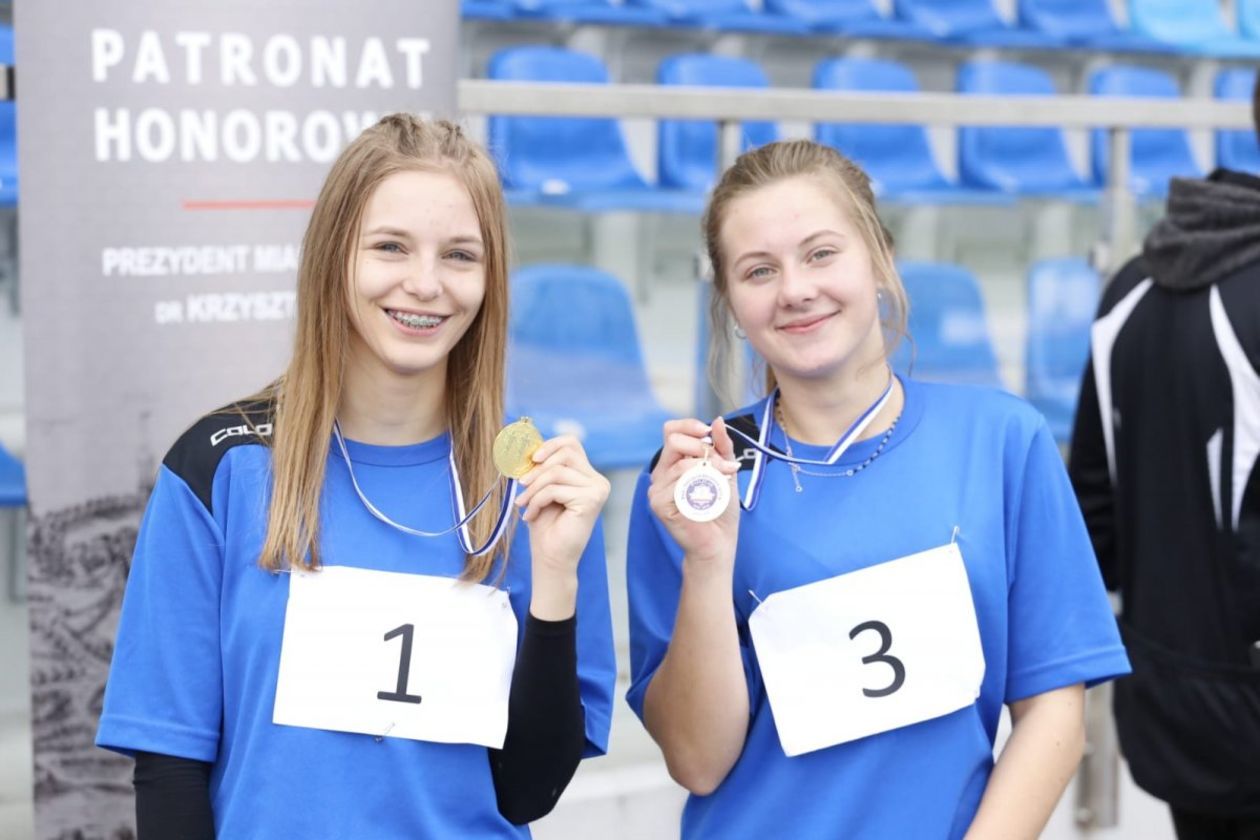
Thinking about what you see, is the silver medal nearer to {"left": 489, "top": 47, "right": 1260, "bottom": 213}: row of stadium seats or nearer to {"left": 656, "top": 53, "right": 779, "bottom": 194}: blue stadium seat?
{"left": 489, "top": 47, "right": 1260, "bottom": 213}: row of stadium seats

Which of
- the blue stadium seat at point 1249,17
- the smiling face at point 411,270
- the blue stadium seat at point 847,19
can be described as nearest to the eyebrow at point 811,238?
the smiling face at point 411,270

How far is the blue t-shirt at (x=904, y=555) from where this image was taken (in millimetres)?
1681

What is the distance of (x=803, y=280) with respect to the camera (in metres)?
1.71

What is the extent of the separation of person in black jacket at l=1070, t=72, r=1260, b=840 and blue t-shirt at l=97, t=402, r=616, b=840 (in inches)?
50.5

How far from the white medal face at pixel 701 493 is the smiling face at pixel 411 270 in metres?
0.30

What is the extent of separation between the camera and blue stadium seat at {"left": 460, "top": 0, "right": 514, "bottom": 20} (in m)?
6.12

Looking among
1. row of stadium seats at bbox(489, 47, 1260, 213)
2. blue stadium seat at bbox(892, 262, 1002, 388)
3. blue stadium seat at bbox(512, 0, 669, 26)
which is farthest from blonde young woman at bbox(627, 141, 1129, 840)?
blue stadium seat at bbox(512, 0, 669, 26)

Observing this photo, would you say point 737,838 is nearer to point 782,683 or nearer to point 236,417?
point 782,683

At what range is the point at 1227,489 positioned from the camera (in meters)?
2.34

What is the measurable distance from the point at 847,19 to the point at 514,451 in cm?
619

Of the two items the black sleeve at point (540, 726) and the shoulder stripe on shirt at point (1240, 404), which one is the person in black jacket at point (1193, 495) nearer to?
the shoulder stripe on shirt at point (1240, 404)

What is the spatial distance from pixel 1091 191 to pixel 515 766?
2785 mm

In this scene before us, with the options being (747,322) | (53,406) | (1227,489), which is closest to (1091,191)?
(1227,489)

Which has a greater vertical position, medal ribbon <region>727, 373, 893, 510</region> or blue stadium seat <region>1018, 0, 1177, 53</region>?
blue stadium seat <region>1018, 0, 1177, 53</region>
